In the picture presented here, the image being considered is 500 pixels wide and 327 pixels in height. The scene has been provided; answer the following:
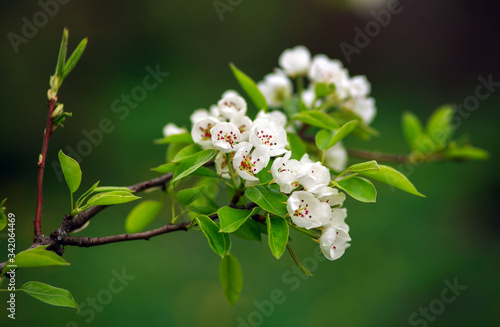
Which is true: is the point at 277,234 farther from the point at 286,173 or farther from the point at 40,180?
the point at 40,180

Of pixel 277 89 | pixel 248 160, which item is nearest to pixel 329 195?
pixel 248 160

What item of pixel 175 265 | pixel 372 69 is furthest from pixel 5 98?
pixel 372 69

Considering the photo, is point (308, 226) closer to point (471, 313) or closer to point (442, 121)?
point (442, 121)

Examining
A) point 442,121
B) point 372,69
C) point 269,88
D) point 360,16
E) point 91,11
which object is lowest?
point 442,121

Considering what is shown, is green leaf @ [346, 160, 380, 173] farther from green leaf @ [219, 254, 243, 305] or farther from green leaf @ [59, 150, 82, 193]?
green leaf @ [59, 150, 82, 193]

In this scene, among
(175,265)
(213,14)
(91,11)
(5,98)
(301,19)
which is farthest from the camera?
(301,19)

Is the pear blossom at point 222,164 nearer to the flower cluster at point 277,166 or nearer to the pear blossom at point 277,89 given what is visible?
the flower cluster at point 277,166

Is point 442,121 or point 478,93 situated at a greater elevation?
point 478,93
